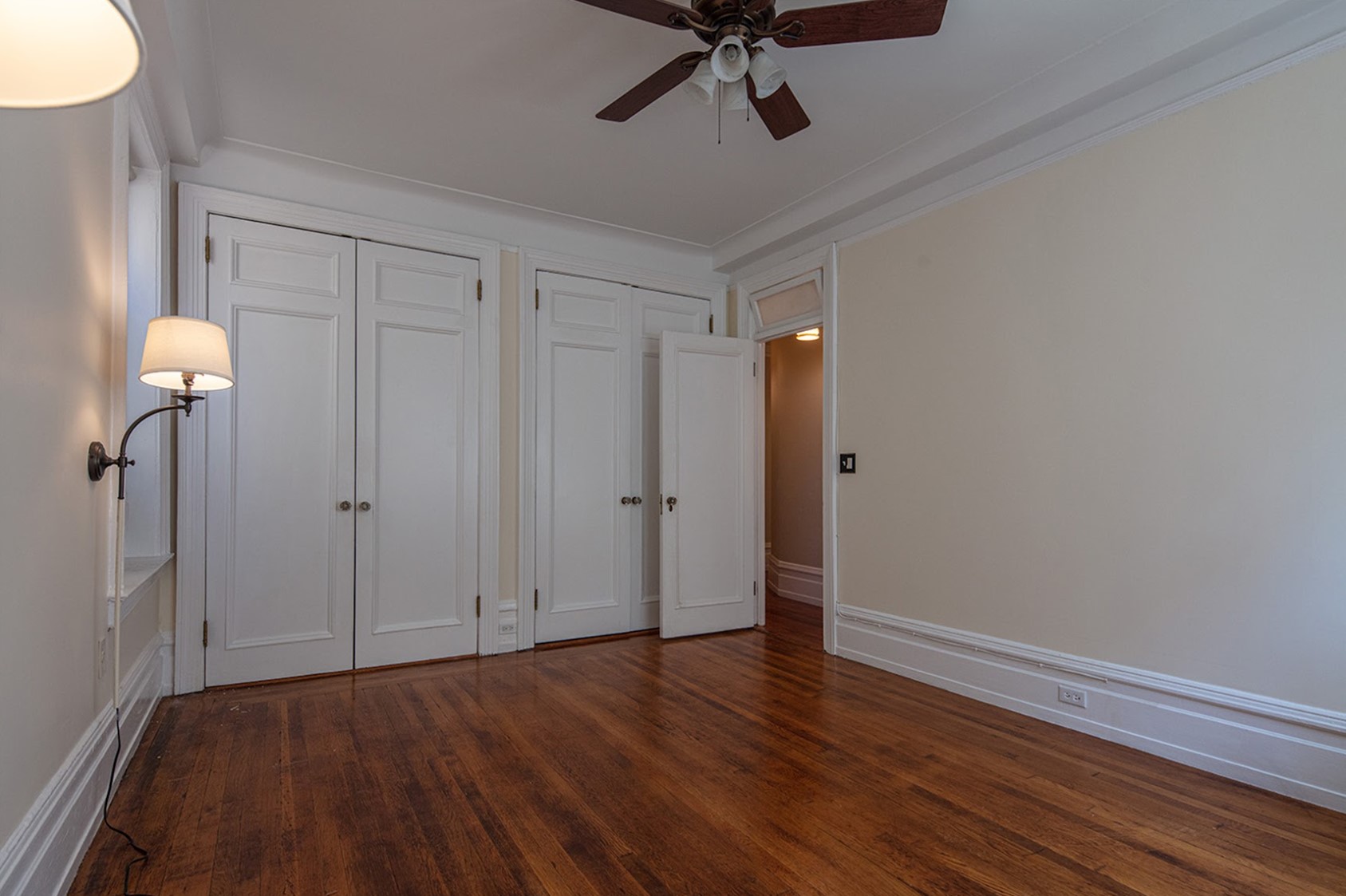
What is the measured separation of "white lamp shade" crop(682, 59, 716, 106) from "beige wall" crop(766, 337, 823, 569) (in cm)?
368

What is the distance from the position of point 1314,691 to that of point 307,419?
450 cm

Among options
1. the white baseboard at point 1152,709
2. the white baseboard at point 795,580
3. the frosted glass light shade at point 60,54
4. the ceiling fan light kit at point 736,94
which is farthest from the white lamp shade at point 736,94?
the white baseboard at point 795,580

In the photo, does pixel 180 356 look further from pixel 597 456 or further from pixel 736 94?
pixel 597 456

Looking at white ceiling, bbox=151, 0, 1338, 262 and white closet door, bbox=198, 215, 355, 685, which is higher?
white ceiling, bbox=151, 0, 1338, 262

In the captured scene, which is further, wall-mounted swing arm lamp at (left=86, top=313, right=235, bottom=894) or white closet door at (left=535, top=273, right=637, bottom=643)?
white closet door at (left=535, top=273, right=637, bottom=643)

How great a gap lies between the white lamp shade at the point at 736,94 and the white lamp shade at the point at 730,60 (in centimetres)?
A: 13

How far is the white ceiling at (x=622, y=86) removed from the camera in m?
2.46

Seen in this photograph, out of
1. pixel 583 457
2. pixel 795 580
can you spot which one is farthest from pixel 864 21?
pixel 795 580

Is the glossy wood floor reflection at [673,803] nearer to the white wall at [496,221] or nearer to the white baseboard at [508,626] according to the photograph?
the white baseboard at [508,626]

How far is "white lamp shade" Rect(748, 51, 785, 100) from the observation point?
219cm

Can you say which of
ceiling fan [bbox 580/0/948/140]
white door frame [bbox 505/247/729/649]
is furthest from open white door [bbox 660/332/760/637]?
ceiling fan [bbox 580/0/948/140]

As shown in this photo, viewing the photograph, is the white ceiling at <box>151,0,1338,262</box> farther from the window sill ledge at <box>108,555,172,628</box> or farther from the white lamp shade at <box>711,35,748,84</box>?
the window sill ledge at <box>108,555,172,628</box>

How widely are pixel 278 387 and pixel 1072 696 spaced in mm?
4163

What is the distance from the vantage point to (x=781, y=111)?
8.30 feet
